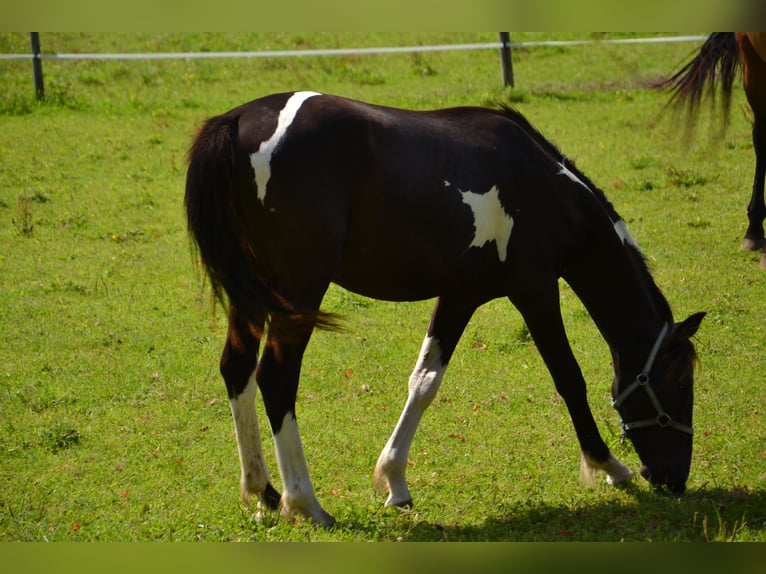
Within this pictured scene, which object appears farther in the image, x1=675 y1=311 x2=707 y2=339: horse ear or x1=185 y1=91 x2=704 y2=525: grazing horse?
x1=675 y1=311 x2=707 y2=339: horse ear

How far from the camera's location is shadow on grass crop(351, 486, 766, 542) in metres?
4.73

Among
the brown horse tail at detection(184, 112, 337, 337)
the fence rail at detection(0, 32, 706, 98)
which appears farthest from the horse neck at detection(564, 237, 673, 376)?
the fence rail at detection(0, 32, 706, 98)

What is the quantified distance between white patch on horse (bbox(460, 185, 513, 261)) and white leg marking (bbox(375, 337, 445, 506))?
2.47 ft

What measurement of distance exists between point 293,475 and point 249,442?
34cm

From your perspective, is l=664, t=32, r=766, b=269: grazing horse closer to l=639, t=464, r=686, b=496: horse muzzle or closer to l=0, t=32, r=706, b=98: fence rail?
l=639, t=464, r=686, b=496: horse muzzle

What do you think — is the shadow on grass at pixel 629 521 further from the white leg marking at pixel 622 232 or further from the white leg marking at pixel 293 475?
the white leg marking at pixel 622 232

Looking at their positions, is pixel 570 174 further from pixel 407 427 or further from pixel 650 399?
pixel 407 427

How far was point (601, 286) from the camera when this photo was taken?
17.9ft

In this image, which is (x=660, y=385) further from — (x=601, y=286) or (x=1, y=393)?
(x=1, y=393)

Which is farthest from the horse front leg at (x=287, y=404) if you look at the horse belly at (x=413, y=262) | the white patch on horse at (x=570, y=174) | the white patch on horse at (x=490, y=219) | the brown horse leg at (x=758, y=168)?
the brown horse leg at (x=758, y=168)

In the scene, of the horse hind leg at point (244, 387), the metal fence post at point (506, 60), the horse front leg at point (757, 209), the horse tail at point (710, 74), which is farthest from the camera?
the metal fence post at point (506, 60)

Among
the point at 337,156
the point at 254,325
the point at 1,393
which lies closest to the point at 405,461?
the point at 254,325

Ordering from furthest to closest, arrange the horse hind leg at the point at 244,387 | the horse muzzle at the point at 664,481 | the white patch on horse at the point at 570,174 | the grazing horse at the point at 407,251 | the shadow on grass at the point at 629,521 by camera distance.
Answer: the white patch on horse at the point at 570,174 < the horse muzzle at the point at 664,481 < the horse hind leg at the point at 244,387 < the shadow on grass at the point at 629,521 < the grazing horse at the point at 407,251

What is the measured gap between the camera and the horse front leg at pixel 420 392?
5.30 metres
